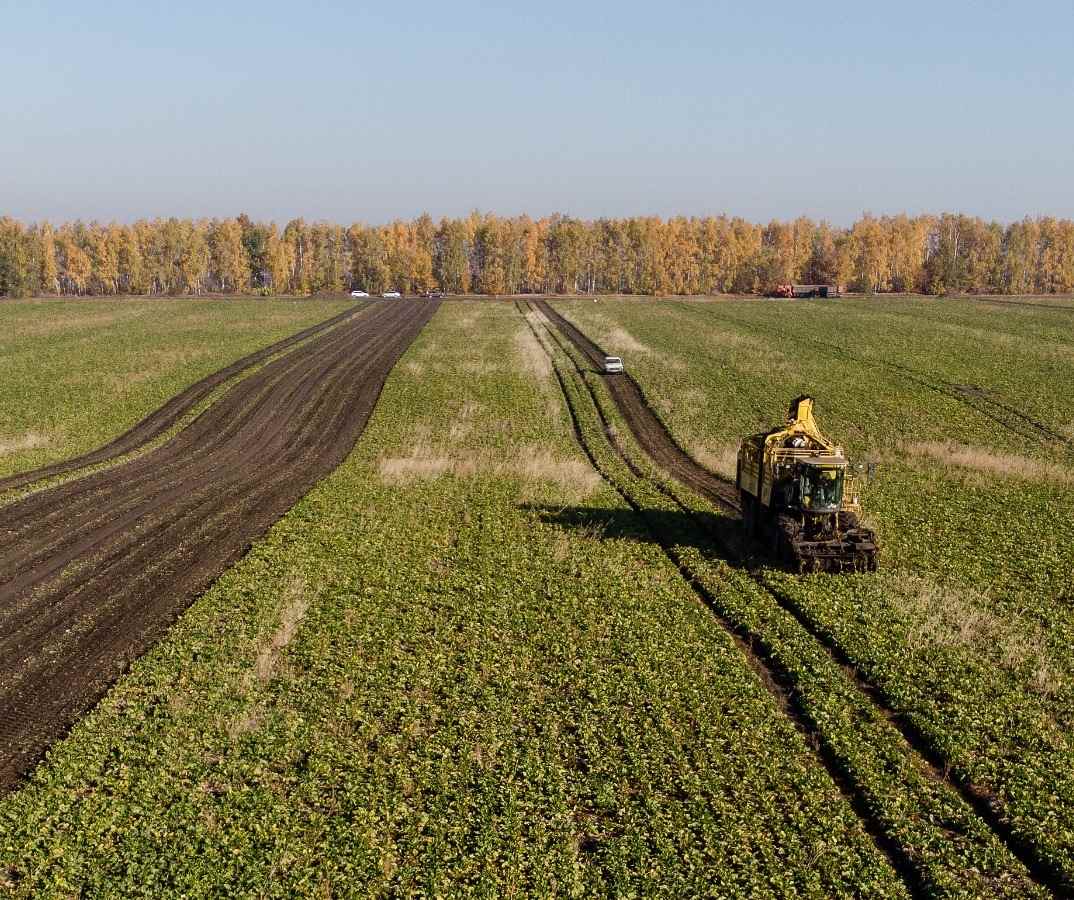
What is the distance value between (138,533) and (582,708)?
62.8ft

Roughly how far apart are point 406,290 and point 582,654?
159 meters

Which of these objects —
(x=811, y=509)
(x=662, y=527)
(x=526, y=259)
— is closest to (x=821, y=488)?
(x=811, y=509)

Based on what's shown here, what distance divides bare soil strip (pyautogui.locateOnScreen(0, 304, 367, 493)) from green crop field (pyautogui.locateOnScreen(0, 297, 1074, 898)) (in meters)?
2.23

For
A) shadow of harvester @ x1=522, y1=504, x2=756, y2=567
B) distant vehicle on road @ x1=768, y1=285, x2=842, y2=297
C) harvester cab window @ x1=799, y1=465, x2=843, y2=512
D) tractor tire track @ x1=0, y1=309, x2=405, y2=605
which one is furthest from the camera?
distant vehicle on road @ x1=768, y1=285, x2=842, y2=297

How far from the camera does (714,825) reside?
45.2 feet


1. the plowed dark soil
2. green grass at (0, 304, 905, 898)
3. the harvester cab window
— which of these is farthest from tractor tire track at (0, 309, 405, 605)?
the harvester cab window

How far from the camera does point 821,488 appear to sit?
80.0 ft

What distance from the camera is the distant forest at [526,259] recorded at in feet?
545

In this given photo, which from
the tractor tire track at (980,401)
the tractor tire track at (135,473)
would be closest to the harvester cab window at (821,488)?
the tractor tire track at (980,401)

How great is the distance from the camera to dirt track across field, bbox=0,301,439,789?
18.8 meters

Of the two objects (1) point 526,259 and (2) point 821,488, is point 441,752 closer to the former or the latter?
(2) point 821,488

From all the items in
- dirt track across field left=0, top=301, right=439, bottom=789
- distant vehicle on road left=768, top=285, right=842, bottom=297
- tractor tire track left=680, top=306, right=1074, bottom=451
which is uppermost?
distant vehicle on road left=768, top=285, right=842, bottom=297

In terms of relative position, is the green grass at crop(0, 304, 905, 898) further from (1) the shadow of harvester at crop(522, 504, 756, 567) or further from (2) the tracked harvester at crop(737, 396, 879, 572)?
(2) the tracked harvester at crop(737, 396, 879, 572)

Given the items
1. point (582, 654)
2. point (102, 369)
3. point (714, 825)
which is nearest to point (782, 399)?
point (582, 654)
